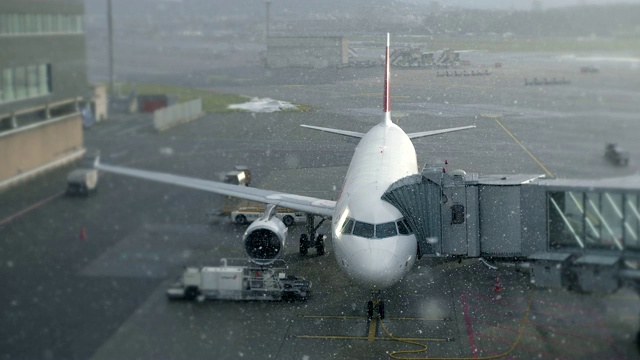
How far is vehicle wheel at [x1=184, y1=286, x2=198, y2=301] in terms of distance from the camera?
10134mm

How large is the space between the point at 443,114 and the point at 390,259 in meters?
5.09

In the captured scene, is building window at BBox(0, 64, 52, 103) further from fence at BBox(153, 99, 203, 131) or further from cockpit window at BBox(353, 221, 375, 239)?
cockpit window at BBox(353, 221, 375, 239)

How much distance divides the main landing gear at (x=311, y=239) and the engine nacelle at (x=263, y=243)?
3.90 feet

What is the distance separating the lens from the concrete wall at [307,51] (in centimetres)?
1410

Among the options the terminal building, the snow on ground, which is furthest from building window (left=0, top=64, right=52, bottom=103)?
the snow on ground

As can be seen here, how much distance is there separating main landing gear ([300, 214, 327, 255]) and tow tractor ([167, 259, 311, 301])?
1.28 m

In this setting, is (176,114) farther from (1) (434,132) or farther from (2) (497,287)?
(2) (497,287)

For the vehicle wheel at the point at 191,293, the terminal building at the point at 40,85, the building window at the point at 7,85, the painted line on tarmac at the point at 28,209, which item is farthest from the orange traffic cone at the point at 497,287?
the building window at the point at 7,85

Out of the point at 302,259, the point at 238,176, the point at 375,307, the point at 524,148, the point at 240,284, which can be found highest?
the point at 524,148

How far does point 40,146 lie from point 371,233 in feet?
18.7

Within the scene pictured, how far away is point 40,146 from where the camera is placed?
1137cm

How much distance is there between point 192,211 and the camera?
11594 mm

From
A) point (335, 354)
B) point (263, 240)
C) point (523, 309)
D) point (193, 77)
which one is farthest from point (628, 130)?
point (193, 77)

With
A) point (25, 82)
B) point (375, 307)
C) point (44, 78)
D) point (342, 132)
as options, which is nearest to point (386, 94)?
point (342, 132)
